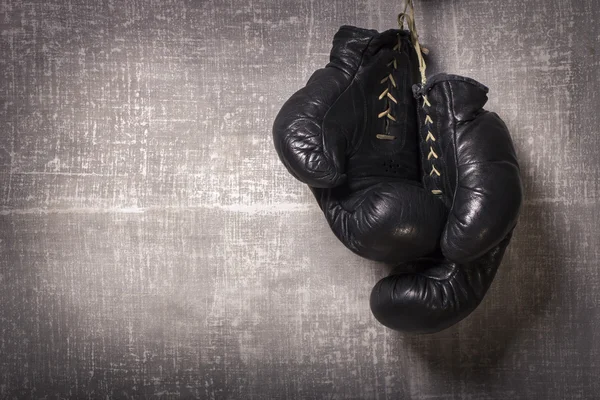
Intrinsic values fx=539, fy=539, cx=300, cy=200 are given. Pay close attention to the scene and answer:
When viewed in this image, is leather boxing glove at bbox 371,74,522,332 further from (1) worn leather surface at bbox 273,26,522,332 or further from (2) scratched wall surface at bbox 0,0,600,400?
(2) scratched wall surface at bbox 0,0,600,400

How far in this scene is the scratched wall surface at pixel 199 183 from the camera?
2105mm

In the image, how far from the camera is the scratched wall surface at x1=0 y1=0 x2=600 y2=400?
2105mm

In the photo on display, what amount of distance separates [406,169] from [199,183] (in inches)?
31.5

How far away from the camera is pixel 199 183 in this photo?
2.11 m

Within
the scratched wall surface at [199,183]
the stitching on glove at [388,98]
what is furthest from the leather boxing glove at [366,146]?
the scratched wall surface at [199,183]

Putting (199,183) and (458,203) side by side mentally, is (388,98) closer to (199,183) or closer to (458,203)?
(458,203)

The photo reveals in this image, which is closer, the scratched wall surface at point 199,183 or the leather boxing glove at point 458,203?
the leather boxing glove at point 458,203

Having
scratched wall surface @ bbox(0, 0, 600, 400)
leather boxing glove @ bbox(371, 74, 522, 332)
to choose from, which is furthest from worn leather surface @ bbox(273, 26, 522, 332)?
scratched wall surface @ bbox(0, 0, 600, 400)

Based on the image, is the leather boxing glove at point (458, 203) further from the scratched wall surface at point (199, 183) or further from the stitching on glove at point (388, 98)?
the scratched wall surface at point (199, 183)

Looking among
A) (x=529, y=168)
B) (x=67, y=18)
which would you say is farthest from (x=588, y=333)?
(x=67, y=18)

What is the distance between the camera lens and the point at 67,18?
2.10 meters

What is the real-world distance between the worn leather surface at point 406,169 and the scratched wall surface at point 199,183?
363 millimetres

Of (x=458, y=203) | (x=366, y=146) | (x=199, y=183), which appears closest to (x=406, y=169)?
(x=366, y=146)

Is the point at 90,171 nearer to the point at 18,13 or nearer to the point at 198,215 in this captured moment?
the point at 198,215
